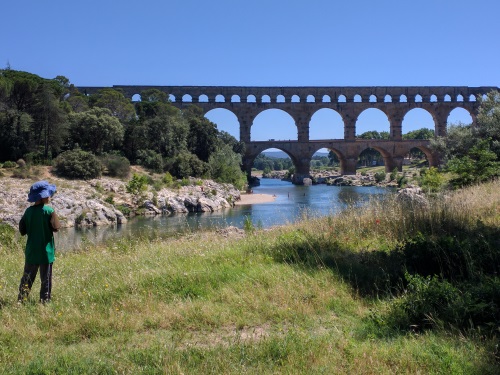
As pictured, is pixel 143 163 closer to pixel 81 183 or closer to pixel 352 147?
pixel 81 183

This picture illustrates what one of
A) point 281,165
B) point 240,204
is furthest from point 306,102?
point 281,165

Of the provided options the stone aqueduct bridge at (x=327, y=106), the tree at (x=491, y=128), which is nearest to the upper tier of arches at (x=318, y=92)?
the stone aqueduct bridge at (x=327, y=106)

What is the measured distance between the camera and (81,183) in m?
24.5

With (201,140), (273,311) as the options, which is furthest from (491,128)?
(201,140)

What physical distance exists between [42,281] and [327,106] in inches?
2057

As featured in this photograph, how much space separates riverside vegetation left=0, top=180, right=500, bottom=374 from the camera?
112 inches

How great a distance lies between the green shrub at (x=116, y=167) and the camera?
2739 cm

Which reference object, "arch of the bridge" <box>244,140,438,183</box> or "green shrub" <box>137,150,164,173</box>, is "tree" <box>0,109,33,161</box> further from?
"arch of the bridge" <box>244,140,438,183</box>

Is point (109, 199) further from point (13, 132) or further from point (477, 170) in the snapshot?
point (477, 170)

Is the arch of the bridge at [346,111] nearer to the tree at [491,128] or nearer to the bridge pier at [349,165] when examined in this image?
the bridge pier at [349,165]

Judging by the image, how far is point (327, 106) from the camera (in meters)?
54.3

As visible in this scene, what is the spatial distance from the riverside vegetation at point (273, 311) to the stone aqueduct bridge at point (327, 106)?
1812 inches

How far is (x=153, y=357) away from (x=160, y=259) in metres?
2.57

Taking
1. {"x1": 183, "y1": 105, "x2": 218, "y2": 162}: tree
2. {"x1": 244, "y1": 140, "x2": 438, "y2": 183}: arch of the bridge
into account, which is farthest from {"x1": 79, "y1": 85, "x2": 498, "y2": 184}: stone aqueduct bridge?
{"x1": 183, "y1": 105, "x2": 218, "y2": 162}: tree
